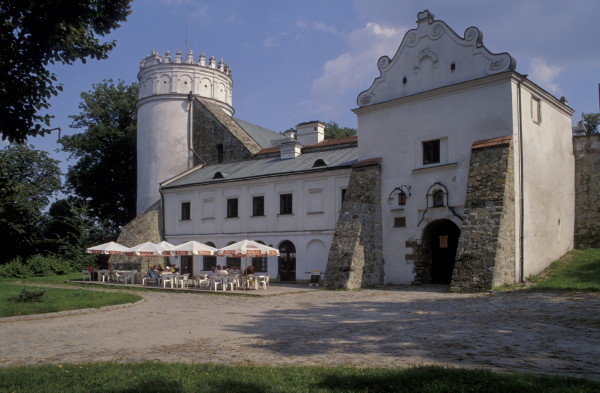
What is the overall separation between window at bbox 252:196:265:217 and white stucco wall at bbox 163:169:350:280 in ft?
A: 0.71

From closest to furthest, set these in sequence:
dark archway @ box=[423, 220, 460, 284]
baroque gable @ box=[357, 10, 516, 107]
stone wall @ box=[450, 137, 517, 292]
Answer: stone wall @ box=[450, 137, 517, 292]
baroque gable @ box=[357, 10, 516, 107]
dark archway @ box=[423, 220, 460, 284]

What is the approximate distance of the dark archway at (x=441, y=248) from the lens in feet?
78.5

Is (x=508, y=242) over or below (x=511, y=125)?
below

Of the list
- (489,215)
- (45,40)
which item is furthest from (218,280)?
(45,40)

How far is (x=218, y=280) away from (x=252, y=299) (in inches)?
210

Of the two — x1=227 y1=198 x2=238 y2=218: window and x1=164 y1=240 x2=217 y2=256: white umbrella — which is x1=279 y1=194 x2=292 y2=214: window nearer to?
x1=227 y1=198 x2=238 y2=218: window

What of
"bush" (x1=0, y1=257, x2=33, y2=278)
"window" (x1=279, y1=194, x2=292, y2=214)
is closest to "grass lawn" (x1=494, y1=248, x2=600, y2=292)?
"window" (x1=279, y1=194, x2=292, y2=214)

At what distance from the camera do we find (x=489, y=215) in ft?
65.2

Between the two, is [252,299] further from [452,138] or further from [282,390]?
[282,390]

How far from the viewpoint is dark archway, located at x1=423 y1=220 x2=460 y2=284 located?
78.5 feet

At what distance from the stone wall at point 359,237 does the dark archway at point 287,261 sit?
547cm

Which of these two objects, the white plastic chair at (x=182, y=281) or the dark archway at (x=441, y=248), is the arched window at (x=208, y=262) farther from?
the dark archway at (x=441, y=248)

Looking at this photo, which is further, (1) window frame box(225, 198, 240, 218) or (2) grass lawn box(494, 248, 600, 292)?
(1) window frame box(225, 198, 240, 218)

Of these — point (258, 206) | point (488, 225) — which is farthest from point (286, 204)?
point (488, 225)
